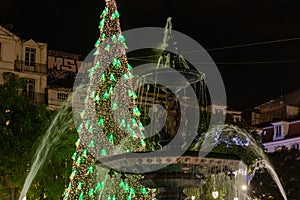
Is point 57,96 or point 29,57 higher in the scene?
point 29,57

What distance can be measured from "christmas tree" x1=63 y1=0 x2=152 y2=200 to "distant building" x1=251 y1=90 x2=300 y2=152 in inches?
1456

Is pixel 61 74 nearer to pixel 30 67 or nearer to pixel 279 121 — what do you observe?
pixel 30 67

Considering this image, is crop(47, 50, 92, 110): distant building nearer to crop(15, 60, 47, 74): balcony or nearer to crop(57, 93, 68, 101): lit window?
crop(57, 93, 68, 101): lit window

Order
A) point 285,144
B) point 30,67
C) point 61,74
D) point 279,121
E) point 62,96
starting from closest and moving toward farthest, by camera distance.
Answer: point 30,67, point 62,96, point 61,74, point 285,144, point 279,121

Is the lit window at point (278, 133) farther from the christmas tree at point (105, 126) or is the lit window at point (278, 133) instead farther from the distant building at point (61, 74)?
the christmas tree at point (105, 126)

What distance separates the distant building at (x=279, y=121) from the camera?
227 feet

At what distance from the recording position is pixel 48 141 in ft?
116

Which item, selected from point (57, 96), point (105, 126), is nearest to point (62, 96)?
point (57, 96)

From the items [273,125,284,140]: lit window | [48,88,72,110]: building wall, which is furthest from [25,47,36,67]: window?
[273,125,284,140]: lit window

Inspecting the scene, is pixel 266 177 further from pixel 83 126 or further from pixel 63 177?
pixel 83 126

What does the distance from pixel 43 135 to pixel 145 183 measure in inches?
774

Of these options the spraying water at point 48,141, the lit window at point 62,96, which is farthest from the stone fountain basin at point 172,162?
the lit window at point 62,96

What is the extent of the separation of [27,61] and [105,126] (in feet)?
85.4

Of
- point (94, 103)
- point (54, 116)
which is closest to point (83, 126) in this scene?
point (94, 103)
